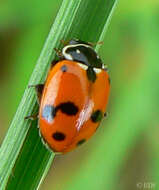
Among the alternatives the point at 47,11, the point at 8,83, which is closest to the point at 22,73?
the point at 8,83

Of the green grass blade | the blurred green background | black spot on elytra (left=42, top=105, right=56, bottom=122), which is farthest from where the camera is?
the blurred green background

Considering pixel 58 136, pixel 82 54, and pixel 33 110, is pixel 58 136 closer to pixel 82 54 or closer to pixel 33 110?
pixel 33 110

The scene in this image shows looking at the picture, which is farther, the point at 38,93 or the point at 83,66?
the point at 83,66

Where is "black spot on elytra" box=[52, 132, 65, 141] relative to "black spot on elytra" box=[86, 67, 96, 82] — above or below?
below

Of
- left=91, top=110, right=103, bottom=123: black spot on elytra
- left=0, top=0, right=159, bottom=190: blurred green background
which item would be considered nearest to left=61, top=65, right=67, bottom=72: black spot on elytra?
left=91, top=110, right=103, bottom=123: black spot on elytra

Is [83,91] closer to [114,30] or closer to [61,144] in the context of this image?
[61,144]

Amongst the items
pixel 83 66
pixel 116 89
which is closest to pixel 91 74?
pixel 83 66

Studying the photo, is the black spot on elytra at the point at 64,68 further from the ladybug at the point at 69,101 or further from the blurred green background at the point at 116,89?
the blurred green background at the point at 116,89

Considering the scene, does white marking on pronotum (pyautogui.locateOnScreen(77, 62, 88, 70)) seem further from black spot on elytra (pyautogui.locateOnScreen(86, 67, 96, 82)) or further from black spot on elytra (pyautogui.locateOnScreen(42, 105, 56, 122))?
black spot on elytra (pyautogui.locateOnScreen(42, 105, 56, 122))
